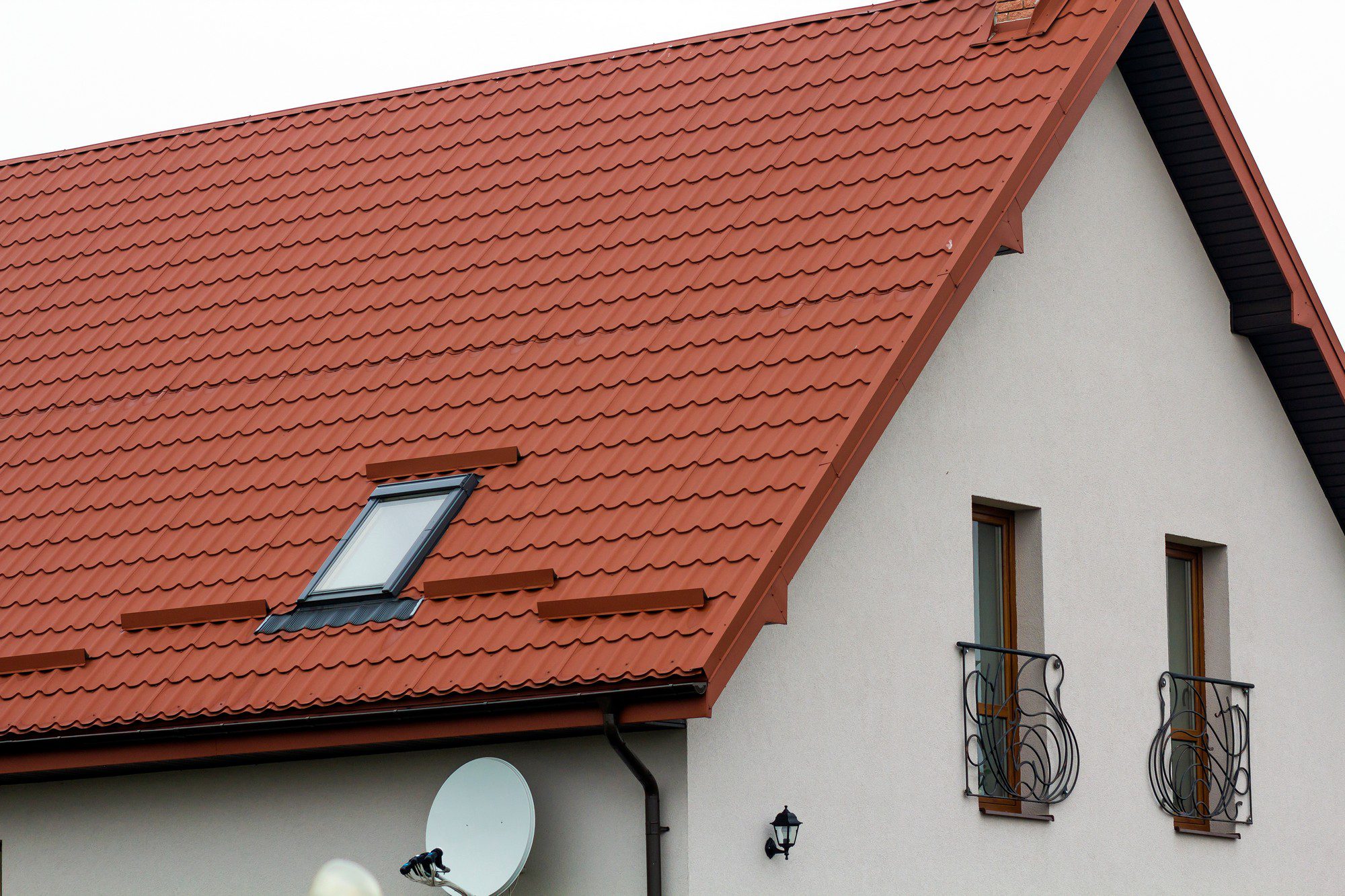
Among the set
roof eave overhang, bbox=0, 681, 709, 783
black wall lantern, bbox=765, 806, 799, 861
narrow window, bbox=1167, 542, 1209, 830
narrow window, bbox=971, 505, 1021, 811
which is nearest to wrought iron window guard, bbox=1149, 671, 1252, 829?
narrow window, bbox=1167, 542, 1209, 830

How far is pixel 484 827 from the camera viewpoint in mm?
8680

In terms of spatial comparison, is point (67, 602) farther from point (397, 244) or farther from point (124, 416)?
point (397, 244)

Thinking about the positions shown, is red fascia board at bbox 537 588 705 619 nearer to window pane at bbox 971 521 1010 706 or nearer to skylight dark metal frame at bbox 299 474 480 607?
skylight dark metal frame at bbox 299 474 480 607

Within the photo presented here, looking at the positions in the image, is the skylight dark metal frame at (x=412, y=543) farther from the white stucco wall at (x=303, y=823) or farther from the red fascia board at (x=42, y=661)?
the red fascia board at (x=42, y=661)

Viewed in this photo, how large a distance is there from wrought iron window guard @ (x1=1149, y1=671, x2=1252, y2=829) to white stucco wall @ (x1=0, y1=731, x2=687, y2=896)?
14.8 ft

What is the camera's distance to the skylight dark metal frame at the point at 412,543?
9.66 metres

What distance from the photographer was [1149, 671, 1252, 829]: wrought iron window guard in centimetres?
1210

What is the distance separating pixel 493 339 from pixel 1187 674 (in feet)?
16.8

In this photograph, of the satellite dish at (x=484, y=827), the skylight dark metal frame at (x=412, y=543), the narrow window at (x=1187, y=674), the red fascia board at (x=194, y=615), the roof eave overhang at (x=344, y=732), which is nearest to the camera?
the roof eave overhang at (x=344, y=732)

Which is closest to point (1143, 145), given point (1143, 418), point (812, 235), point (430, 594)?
point (1143, 418)

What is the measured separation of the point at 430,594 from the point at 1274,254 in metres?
6.67

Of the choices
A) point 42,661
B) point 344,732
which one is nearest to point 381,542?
point 344,732

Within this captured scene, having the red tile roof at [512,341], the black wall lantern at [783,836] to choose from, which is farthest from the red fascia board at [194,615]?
the black wall lantern at [783,836]

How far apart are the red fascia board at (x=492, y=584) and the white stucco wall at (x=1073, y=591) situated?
1064mm
